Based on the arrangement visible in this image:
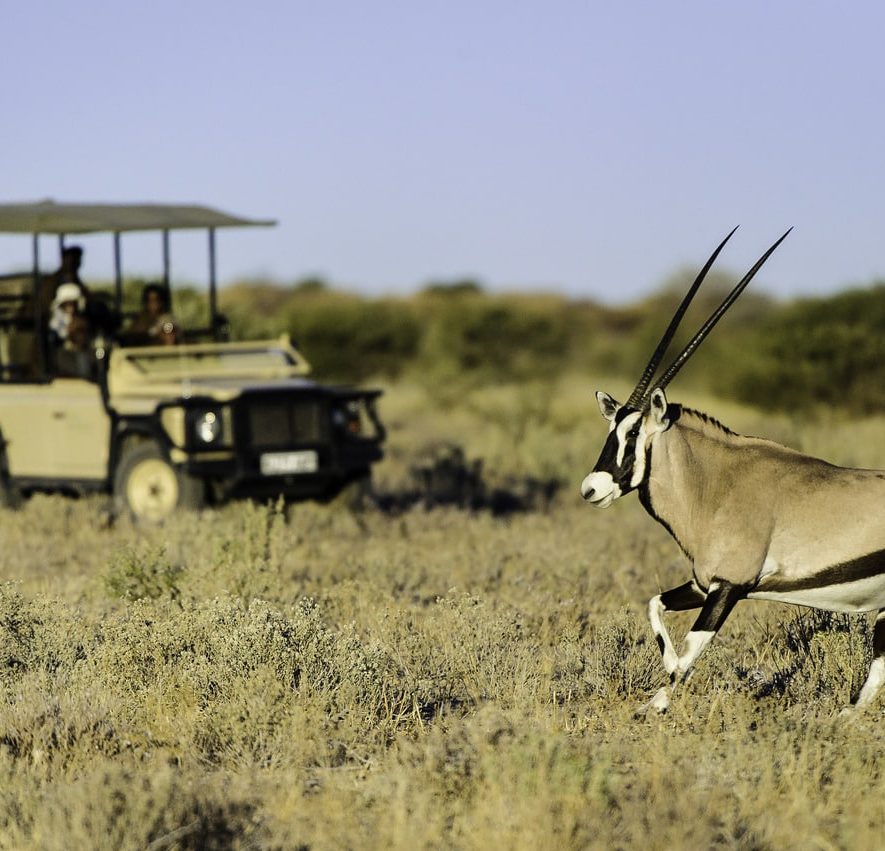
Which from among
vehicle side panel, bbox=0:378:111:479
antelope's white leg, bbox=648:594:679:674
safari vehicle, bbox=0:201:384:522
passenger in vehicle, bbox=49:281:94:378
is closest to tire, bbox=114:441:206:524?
safari vehicle, bbox=0:201:384:522

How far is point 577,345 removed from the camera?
5256cm

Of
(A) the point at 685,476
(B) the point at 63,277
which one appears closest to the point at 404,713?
(A) the point at 685,476

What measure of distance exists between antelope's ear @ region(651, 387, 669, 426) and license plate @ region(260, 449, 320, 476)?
22.8 ft

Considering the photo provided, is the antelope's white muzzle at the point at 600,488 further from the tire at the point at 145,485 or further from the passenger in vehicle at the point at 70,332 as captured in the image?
the passenger in vehicle at the point at 70,332

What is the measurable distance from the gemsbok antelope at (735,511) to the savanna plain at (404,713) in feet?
1.46

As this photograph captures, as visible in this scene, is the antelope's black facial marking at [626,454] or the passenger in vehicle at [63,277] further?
the passenger in vehicle at [63,277]

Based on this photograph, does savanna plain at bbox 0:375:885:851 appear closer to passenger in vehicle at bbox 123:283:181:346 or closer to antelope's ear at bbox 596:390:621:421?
A: antelope's ear at bbox 596:390:621:421

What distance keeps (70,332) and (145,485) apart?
1709 millimetres

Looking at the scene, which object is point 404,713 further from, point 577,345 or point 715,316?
point 577,345

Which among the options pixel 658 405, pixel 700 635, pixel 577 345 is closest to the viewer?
pixel 700 635

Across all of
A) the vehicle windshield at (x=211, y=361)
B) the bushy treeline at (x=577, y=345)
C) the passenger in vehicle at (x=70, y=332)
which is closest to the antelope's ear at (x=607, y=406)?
the vehicle windshield at (x=211, y=361)

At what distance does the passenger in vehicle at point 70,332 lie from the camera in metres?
14.5

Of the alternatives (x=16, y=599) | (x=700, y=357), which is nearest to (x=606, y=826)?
(x=16, y=599)

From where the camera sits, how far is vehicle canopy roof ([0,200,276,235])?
45.9 ft
